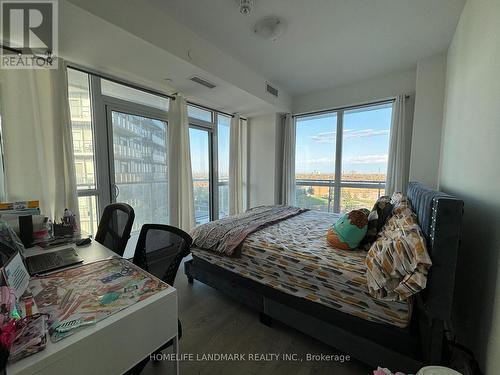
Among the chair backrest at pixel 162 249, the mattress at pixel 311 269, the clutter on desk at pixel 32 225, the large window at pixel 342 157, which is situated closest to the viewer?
the chair backrest at pixel 162 249

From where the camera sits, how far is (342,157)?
377 cm

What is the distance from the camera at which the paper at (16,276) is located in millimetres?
827

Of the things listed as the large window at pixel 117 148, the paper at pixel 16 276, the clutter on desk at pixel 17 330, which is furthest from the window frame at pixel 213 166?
the clutter on desk at pixel 17 330

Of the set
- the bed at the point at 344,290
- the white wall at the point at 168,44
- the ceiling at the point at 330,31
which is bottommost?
the bed at the point at 344,290

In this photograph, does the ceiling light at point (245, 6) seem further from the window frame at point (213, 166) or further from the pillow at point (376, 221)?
the pillow at point (376, 221)

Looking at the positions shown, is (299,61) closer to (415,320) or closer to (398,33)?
(398,33)

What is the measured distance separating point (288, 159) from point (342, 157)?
1.01 meters

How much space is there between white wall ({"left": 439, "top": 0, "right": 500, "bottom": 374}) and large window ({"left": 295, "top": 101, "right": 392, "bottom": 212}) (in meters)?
1.65

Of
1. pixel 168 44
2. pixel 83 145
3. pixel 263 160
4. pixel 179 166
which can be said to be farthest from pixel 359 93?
pixel 83 145

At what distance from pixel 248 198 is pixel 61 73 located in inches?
138

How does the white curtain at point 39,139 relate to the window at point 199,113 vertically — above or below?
below

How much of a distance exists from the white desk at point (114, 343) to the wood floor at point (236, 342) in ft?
2.06

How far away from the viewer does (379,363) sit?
4.07ft

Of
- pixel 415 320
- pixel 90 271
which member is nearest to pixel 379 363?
pixel 415 320
